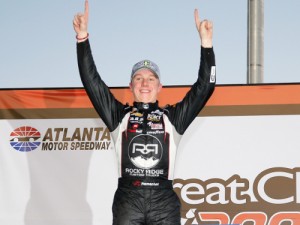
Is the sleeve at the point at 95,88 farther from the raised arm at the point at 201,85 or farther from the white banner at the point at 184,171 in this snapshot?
the white banner at the point at 184,171

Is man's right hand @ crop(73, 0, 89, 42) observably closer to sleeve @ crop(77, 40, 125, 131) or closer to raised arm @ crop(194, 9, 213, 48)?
sleeve @ crop(77, 40, 125, 131)

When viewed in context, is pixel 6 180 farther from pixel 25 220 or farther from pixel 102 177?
pixel 102 177

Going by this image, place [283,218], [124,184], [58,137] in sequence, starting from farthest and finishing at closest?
[58,137]
[283,218]
[124,184]

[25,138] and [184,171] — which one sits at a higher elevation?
[25,138]

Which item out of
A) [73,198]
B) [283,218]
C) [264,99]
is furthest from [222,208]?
[73,198]

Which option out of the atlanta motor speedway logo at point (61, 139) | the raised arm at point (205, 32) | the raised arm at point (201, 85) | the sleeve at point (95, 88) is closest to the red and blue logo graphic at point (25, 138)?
the atlanta motor speedway logo at point (61, 139)

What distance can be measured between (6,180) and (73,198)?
0.79 meters

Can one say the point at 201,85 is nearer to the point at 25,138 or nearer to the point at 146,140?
the point at 146,140

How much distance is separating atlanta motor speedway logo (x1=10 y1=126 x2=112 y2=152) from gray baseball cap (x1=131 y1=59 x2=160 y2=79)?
6.49ft

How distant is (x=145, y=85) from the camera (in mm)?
3088

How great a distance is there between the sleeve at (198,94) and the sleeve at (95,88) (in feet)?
1.26

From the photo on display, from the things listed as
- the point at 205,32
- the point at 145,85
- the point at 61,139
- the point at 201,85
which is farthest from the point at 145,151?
the point at 61,139

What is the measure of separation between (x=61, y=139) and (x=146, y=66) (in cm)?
226

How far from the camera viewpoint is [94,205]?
5004 mm
